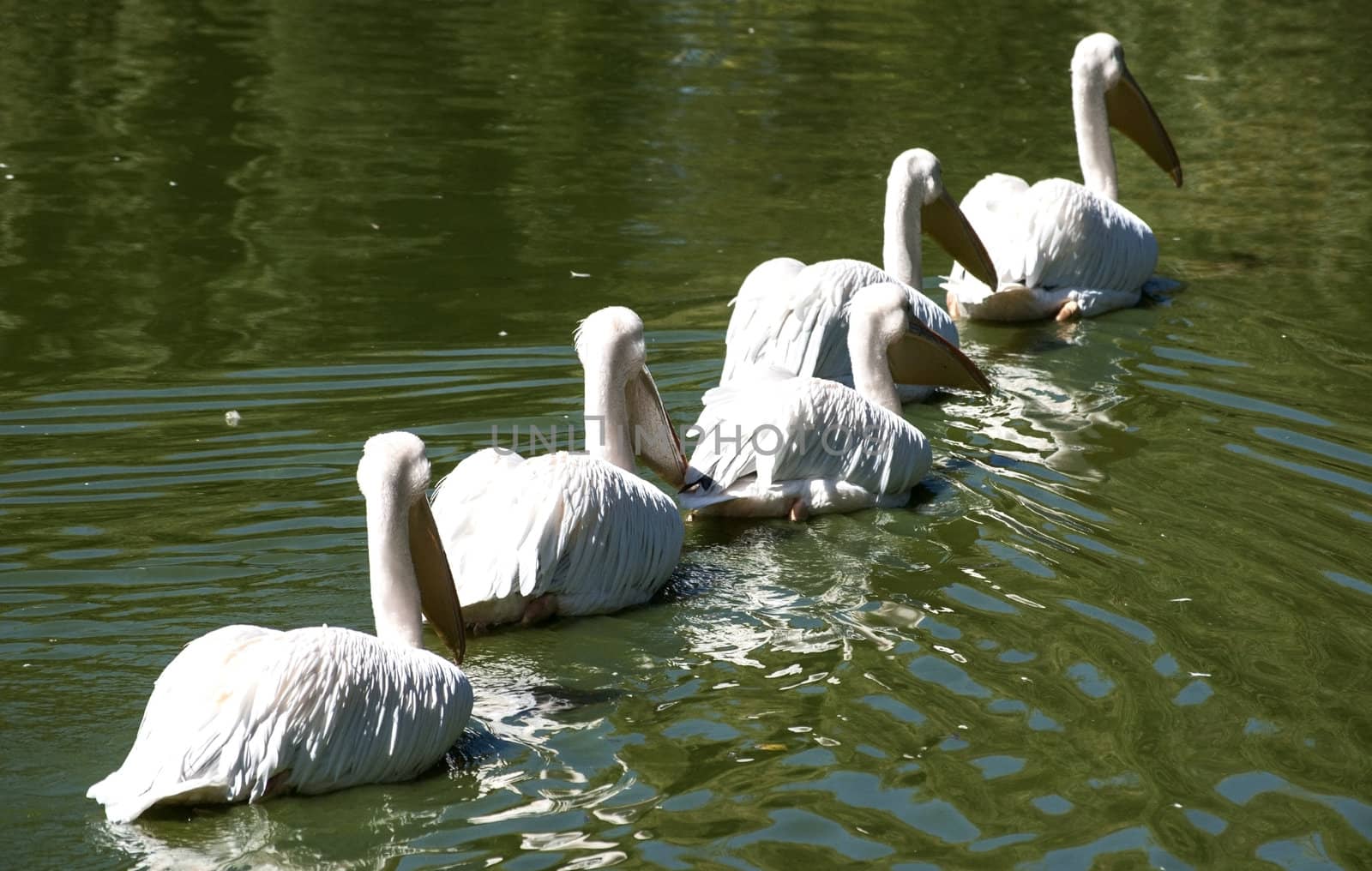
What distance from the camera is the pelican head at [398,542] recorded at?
4.30 meters

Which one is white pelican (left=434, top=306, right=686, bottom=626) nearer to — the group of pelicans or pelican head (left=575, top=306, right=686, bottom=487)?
the group of pelicans

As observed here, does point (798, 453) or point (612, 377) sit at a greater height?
point (612, 377)

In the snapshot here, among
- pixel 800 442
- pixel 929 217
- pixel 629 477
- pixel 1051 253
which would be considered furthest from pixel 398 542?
pixel 1051 253

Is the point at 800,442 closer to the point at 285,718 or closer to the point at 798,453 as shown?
the point at 798,453

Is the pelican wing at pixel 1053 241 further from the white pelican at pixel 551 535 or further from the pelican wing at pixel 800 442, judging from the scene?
the white pelican at pixel 551 535

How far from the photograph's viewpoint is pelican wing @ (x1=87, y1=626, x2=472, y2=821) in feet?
12.1

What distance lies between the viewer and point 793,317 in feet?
22.2

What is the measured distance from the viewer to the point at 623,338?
5477 millimetres

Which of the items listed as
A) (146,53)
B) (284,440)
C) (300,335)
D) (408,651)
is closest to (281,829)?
(408,651)

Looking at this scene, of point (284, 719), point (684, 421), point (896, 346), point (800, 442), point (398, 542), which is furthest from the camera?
point (684, 421)

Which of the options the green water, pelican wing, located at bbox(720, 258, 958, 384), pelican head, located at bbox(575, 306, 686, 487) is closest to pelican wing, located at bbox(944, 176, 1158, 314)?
the green water

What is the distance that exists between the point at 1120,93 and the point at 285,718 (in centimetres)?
667

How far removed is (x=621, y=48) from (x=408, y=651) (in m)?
10.3

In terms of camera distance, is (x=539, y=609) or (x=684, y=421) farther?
(x=684, y=421)
